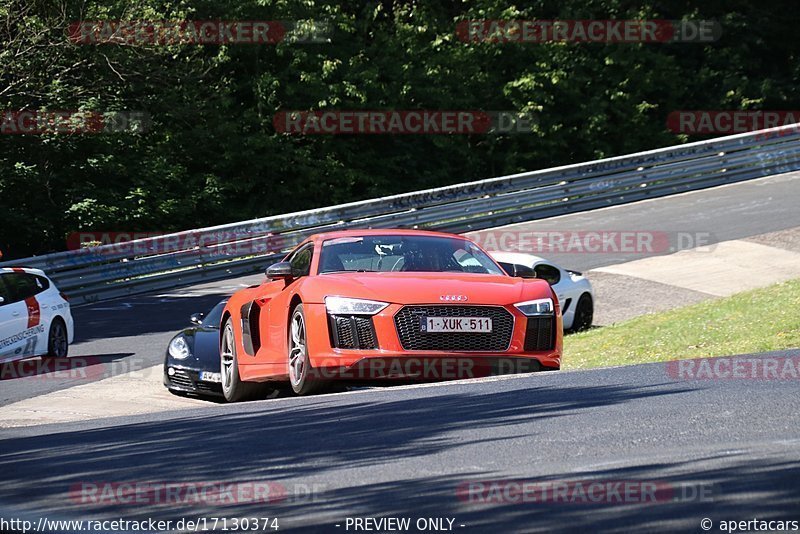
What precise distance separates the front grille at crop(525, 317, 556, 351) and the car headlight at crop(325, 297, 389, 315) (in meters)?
1.23

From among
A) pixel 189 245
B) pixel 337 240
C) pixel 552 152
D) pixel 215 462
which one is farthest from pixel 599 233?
pixel 215 462

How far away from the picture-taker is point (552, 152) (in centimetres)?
3728

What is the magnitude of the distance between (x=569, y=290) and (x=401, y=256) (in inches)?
312

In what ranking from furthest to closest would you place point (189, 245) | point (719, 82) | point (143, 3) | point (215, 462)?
point (719, 82)
point (143, 3)
point (189, 245)
point (215, 462)

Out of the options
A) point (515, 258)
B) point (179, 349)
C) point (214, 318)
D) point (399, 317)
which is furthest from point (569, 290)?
point (399, 317)

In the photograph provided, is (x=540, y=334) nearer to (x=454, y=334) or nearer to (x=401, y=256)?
(x=454, y=334)

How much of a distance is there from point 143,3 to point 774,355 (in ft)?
81.2

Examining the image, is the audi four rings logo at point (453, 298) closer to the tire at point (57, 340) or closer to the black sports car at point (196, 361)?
the black sports car at point (196, 361)

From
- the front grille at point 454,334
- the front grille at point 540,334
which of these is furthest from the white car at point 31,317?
the front grille at point 540,334

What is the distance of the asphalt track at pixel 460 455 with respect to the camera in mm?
5344

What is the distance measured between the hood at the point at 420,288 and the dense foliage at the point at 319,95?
63.7ft

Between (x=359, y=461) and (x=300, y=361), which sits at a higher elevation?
(x=359, y=461)

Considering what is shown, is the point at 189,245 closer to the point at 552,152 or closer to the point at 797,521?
the point at 552,152

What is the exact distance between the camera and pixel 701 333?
15.3m
